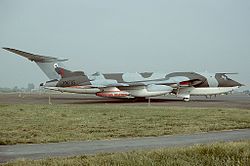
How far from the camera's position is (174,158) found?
7336mm

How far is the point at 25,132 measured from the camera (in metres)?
12.5

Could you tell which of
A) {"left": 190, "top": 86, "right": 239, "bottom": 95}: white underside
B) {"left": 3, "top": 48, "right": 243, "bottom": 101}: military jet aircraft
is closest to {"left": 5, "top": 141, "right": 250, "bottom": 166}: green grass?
{"left": 3, "top": 48, "right": 243, "bottom": 101}: military jet aircraft

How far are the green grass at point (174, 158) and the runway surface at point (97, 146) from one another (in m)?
1.11

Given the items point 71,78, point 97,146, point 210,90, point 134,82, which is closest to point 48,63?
point 71,78

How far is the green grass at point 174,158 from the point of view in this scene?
685 cm

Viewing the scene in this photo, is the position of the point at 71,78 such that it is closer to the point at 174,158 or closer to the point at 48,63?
the point at 48,63

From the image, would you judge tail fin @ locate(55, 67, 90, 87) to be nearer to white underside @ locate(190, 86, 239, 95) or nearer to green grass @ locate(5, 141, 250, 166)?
white underside @ locate(190, 86, 239, 95)

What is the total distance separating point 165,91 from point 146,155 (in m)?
29.5

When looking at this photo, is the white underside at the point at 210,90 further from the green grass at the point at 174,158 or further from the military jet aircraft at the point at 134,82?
the green grass at the point at 174,158

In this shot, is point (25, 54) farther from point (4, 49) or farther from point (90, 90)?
point (90, 90)

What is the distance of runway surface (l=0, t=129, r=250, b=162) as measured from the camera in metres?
8.45

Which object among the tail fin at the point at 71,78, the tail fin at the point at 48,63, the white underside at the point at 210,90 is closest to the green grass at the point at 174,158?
the tail fin at the point at 71,78

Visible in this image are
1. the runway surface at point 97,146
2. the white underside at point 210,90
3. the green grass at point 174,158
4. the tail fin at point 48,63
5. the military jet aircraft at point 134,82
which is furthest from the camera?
the white underside at point 210,90

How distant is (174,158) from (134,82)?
103 feet
